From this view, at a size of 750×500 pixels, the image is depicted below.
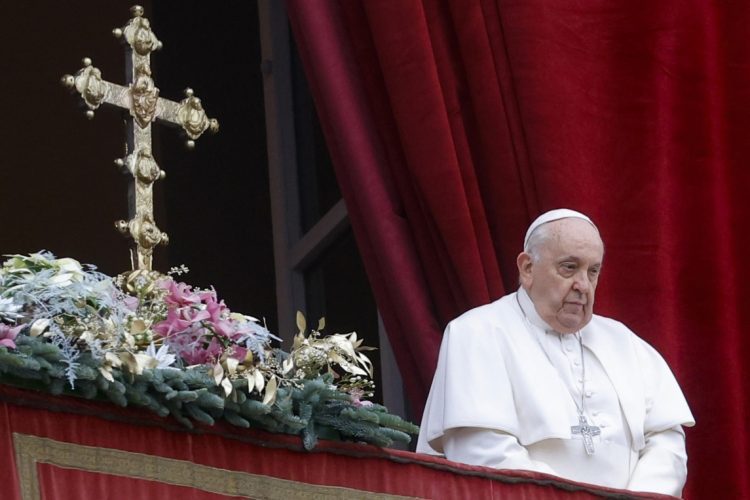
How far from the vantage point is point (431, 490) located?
429 cm

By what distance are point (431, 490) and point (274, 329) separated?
3.60 meters

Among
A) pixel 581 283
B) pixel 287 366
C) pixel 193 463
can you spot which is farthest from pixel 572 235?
pixel 193 463

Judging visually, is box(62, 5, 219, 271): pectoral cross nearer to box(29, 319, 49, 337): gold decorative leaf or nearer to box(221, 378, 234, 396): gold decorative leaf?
box(221, 378, 234, 396): gold decorative leaf

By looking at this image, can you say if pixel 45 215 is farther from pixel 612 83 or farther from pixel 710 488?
pixel 710 488

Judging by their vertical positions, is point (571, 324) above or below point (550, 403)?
above

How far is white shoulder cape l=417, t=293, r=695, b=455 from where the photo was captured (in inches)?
193

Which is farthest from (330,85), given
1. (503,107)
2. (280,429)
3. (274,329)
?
(280,429)

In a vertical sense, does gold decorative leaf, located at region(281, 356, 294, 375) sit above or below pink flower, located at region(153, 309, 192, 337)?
below

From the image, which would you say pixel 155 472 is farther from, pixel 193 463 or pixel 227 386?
pixel 227 386

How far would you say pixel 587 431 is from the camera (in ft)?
16.4

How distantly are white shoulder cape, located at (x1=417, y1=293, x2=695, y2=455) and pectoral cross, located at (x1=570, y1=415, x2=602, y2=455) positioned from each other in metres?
0.03

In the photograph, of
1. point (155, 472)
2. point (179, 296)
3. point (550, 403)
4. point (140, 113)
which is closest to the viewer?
point (155, 472)

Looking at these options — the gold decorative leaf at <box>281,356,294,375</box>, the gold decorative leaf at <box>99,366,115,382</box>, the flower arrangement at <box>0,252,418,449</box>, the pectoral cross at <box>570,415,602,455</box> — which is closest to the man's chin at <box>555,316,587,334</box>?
the pectoral cross at <box>570,415,602,455</box>

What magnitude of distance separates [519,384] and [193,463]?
1.25m
